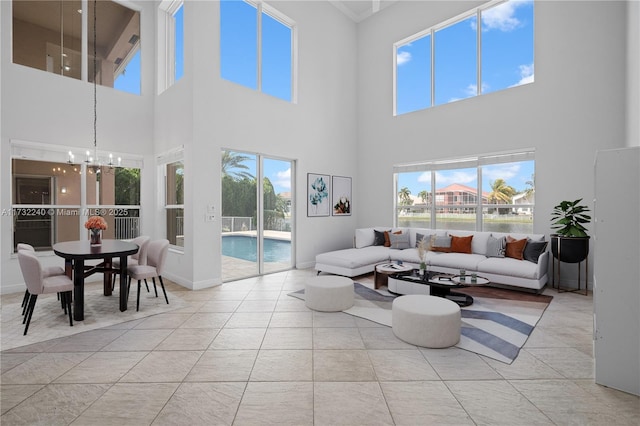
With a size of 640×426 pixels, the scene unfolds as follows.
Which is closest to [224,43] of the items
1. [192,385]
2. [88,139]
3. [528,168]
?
[88,139]

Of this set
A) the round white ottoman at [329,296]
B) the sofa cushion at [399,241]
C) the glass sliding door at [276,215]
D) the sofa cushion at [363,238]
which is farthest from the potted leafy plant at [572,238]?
the glass sliding door at [276,215]

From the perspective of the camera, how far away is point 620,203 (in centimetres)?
229

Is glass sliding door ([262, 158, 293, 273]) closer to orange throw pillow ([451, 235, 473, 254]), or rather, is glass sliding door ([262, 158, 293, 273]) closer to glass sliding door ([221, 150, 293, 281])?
glass sliding door ([221, 150, 293, 281])

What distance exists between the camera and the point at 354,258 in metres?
5.58

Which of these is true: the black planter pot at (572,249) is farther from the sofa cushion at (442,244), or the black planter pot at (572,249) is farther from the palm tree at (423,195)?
the palm tree at (423,195)

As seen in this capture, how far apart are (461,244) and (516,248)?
0.88 metres

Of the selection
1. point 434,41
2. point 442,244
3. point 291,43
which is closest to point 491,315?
point 442,244

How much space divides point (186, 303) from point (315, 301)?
1.79 meters

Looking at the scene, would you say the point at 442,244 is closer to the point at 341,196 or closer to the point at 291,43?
the point at 341,196

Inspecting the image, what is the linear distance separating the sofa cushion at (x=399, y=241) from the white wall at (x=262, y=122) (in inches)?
57.6

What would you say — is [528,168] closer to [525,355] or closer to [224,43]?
[525,355]

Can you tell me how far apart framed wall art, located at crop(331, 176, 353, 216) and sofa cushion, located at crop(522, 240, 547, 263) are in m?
3.83

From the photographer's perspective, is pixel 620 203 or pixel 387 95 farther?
pixel 387 95

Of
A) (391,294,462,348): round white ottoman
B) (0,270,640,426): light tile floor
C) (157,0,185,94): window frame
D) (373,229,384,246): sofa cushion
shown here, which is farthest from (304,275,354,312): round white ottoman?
(157,0,185,94): window frame
